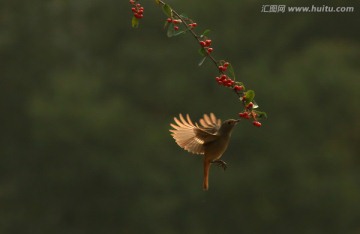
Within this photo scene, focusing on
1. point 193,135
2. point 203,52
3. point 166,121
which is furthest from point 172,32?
point 166,121

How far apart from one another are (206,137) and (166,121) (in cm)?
1451

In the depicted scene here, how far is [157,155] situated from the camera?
16.4m

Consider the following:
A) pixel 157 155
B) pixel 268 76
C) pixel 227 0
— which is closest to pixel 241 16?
pixel 227 0

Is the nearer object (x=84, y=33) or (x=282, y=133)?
(x=282, y=133)

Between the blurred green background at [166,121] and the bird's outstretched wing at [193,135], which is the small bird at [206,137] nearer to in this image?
the bird's outstretched wing at [193,135]

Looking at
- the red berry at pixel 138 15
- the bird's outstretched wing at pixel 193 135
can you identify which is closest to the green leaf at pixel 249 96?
the bird's outstretched wing at pixel 193 135

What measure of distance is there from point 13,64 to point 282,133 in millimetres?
4949

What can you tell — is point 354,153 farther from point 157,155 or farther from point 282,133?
point 157,155

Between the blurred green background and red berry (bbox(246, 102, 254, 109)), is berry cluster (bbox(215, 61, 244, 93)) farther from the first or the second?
the blurred green background

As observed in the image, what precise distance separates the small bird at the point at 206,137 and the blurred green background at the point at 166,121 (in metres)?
13.3

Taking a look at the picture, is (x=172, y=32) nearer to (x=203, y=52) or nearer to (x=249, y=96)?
(x=203, y=52)

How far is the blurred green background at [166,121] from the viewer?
619 inches

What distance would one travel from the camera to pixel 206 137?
6.91 ft

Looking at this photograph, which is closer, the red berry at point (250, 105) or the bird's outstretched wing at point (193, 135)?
the red berry at point (250, 105)
